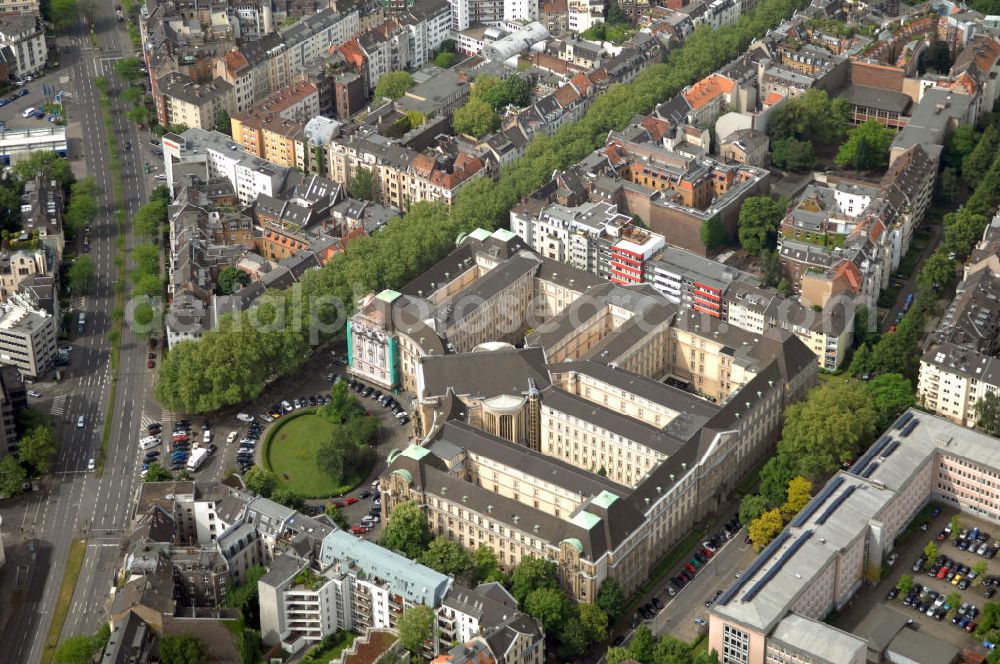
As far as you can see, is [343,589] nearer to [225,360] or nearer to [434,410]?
[434,410]

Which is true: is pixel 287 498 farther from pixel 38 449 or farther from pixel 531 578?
pixel 531 578

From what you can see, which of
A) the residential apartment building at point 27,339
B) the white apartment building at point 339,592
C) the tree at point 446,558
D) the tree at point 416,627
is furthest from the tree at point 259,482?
the residential apartment building at point 27,339

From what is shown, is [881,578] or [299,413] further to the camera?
[299,413]

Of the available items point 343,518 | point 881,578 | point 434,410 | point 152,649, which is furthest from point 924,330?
point 152,649

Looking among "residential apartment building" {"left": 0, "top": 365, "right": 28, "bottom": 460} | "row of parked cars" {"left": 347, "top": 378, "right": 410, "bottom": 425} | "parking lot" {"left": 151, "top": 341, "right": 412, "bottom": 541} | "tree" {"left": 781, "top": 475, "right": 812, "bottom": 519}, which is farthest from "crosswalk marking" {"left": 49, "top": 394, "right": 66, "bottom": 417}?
"tree" {"left": 781, "top": 475, "right": 812, "bottom": 519}

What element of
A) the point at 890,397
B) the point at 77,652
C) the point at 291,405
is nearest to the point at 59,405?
the point at 291,405

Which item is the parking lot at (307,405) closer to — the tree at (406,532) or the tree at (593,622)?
the tree at (406,532)
